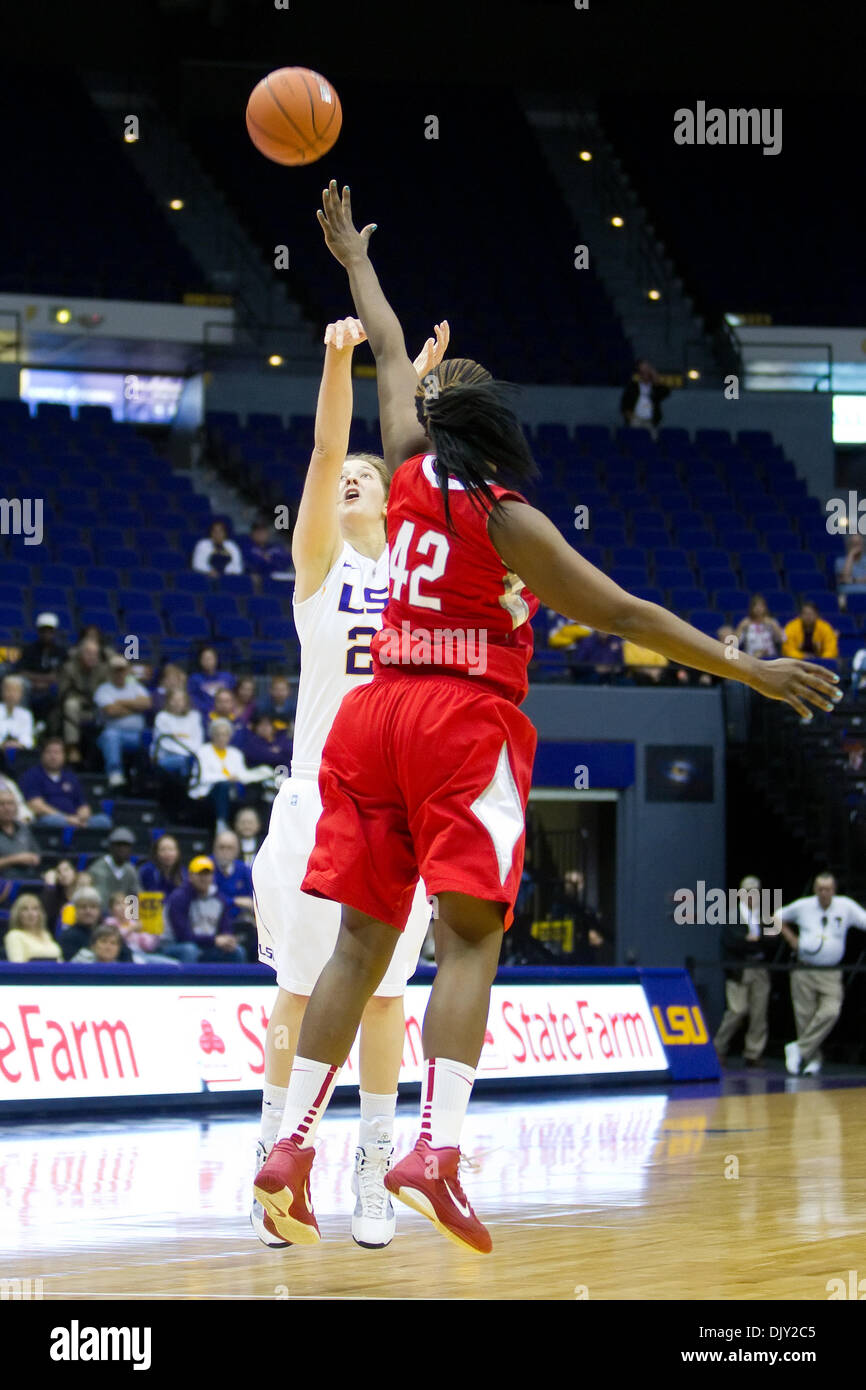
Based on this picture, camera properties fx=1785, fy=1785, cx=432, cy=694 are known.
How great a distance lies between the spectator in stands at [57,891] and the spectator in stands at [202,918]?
0.78 meters

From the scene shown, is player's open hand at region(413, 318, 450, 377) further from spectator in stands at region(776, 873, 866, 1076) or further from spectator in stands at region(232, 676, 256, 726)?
spectator in stands at region(776, 873, 866, 1076)

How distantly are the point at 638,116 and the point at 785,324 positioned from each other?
177 inches

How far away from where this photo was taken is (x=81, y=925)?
1169cm

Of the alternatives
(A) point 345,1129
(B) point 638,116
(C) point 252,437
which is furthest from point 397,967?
(B) point 638,116

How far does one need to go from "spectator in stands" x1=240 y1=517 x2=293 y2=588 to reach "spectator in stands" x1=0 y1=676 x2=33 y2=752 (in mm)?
4380

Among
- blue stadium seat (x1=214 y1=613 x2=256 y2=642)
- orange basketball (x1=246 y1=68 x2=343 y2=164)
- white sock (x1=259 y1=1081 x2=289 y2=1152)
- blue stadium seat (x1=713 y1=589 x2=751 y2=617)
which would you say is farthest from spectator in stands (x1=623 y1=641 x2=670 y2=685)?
white sock (x1=259 y1=1081 x2=289 y2=1152)

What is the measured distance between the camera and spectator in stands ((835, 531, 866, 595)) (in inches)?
786

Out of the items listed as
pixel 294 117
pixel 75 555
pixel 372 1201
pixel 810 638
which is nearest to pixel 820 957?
pixel 810 638

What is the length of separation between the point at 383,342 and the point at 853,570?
53.1ft

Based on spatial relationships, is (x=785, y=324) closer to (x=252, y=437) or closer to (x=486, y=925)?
(x=252, y=437)

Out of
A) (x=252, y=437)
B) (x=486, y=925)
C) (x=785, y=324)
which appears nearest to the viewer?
(x=486, y=925)

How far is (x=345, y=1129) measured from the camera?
30.8 feet
